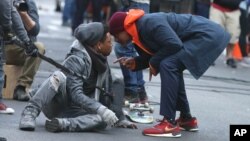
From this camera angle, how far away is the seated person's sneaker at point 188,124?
7.42 metres

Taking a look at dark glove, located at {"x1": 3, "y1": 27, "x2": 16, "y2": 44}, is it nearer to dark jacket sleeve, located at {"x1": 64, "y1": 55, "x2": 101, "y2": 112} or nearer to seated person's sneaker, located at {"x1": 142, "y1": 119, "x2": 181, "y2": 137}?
dark jacket sleeve, located at {"x1": 64, "y1": 55, "x2": 101, "y2": 112}

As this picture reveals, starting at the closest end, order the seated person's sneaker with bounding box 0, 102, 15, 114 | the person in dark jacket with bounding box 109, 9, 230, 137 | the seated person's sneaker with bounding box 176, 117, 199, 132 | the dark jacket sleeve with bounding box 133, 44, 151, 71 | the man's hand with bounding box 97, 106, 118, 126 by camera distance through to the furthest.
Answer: the man's hand with bounding box 97, 106, 118, 126
the person in dark jacket with bounding box 109, 9, 230, 137
the dark jacket sleeve with bounding box 133, 44, 151, 71
the seated person's sneaker with bounding box 176, 117, 199, 132
the seated person's sneaker with bounding box 0, 102, 15, 114

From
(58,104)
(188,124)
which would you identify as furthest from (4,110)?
(188,124)

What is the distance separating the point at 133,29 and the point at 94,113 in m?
0.82

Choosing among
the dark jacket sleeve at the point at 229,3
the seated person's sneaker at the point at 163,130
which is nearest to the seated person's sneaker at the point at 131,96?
the seated person's sneaker at the point at 163,130

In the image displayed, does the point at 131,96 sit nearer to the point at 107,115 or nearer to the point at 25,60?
the point at 25,60

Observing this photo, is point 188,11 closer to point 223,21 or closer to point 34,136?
point 223,21

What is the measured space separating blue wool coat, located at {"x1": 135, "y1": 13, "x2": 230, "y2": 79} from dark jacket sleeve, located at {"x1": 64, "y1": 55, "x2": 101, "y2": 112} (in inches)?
22.4

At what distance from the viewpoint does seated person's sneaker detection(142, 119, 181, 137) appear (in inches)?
277

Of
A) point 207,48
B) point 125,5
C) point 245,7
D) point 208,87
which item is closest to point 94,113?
point 207,48

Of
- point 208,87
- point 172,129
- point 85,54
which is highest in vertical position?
point 85,54

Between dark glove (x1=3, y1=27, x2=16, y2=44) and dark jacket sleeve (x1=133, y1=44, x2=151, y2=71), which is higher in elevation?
dark glove (x1=3, y1=27, x2=16, y2=44)

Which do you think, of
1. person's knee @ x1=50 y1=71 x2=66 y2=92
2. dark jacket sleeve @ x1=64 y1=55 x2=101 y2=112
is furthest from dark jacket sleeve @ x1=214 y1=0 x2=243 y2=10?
person's knee @ x1=50 y1=71 x2=66 y2=92

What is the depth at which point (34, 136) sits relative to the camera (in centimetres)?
665
